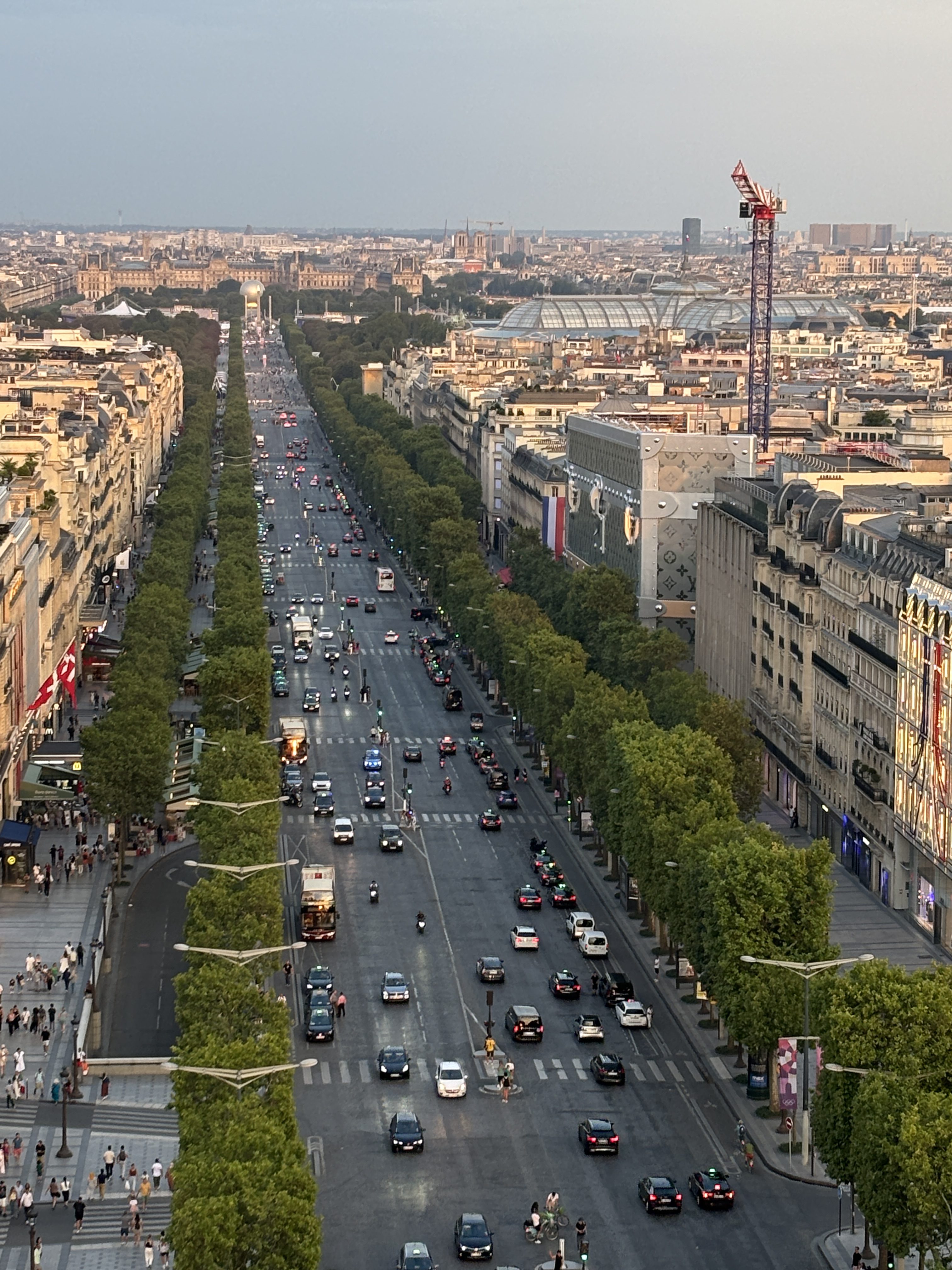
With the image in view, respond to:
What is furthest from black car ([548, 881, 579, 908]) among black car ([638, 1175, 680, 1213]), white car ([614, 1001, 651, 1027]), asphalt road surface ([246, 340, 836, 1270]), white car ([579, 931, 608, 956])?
black car ([638, 1175, 680, 1213])

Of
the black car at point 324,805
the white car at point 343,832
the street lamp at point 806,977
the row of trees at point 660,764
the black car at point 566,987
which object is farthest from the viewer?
the black car at point 324,805

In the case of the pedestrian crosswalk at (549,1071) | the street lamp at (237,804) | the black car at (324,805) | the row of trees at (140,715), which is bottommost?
the black car at (324,805)

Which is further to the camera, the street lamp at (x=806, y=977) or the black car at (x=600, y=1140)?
the black car at (x=600, y=1140)

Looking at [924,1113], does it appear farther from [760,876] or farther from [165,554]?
[165,554]

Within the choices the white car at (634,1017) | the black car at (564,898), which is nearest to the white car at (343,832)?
the black car at (564,898)

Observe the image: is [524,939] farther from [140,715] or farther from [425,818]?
[425,818]

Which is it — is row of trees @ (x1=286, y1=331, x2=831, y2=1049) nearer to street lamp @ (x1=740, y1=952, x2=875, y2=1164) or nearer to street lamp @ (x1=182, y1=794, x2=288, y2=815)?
street lamp @ (x1=740, y1=952, x2=875, y2=1164)

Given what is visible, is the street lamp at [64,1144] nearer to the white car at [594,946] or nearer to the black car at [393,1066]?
the black car at [393,1066]

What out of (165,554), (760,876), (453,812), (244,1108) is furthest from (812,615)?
(165,554)
